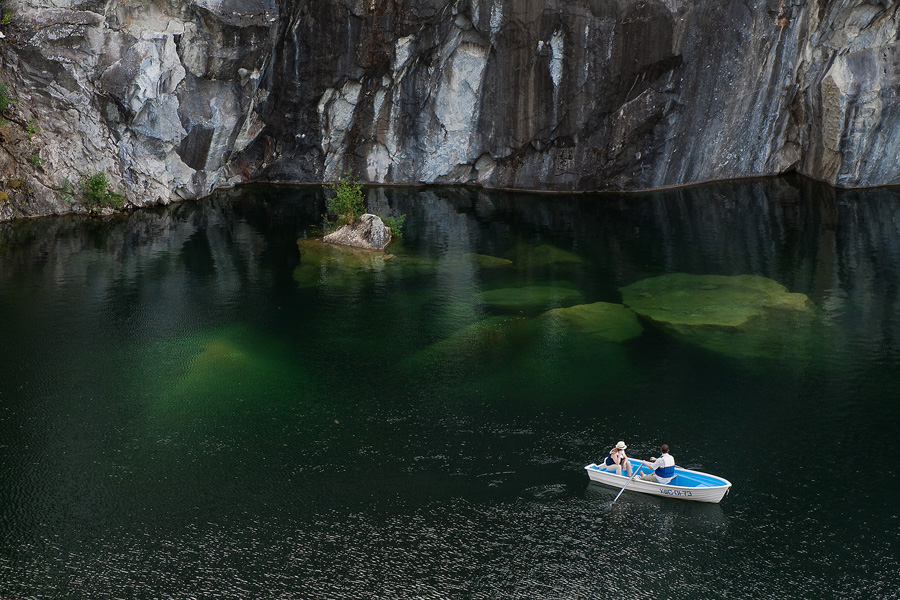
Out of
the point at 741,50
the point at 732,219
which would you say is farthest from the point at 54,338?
the point at 741,50

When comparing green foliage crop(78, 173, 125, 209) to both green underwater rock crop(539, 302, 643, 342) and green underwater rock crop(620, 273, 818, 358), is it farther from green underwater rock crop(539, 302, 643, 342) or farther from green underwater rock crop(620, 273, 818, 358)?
green underwater rock crop(620, 273, 818, 358)

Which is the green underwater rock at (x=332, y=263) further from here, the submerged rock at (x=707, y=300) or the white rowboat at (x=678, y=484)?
the white rowboat at (x=678, y=484)

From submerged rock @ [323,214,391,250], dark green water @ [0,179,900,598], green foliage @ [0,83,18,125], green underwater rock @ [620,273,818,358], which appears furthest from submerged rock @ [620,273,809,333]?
green foliage @ [0,83,18,125]

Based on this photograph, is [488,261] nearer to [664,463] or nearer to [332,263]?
[332,263]

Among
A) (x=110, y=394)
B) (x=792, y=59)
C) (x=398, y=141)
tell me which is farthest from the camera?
(x=398, y=141)

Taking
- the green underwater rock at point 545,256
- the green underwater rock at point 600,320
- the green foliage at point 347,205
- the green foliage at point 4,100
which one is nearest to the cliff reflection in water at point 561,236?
the green underwater rock at point 545,256

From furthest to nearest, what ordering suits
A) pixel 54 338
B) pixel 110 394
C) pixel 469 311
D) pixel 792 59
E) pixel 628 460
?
pixel 792 59, pixel 469 311, pixel 54 338, pixel 110 394, pixel 628 460

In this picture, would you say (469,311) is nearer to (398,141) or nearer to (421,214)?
(421,214)
